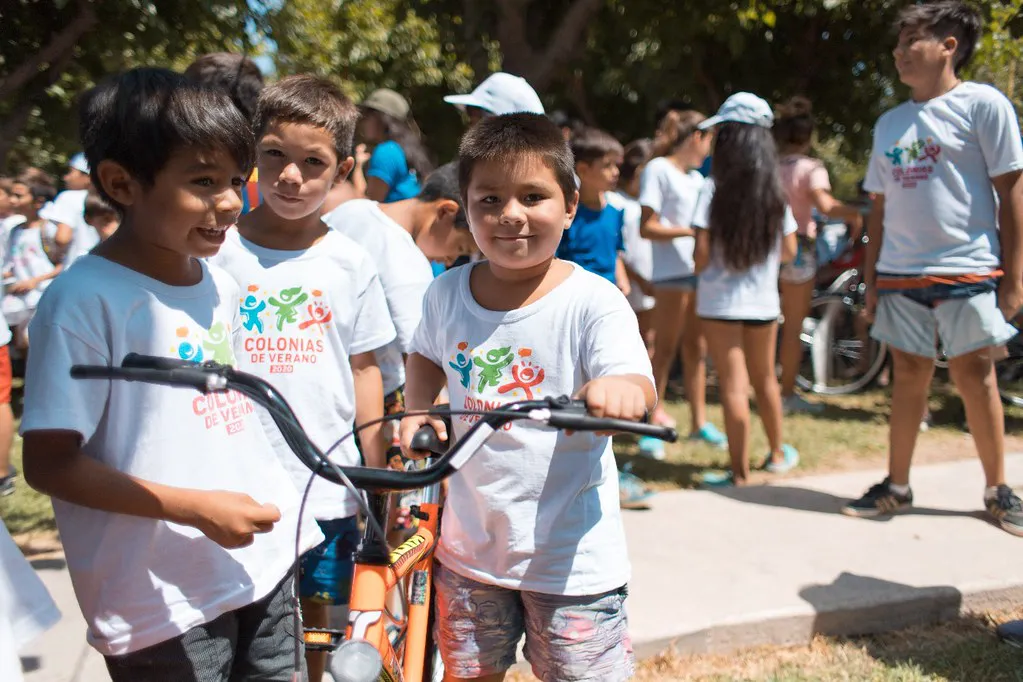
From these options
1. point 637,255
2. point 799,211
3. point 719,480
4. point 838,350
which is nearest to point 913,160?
point 719,480

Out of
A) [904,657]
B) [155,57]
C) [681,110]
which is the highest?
[681,110]

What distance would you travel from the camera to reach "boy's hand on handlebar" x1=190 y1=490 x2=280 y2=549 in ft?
5.88

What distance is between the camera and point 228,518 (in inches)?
70.6

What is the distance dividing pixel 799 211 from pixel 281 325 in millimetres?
4941

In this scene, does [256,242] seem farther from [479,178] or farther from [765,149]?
[765,149]

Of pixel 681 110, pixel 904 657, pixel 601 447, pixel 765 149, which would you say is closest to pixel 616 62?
pixel 681 110

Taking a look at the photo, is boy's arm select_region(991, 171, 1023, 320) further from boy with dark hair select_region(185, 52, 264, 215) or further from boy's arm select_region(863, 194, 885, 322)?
boy with dark hair select_region(185, 52, 264, 215)

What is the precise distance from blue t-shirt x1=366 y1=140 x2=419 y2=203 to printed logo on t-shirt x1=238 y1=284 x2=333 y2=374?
9.47ft

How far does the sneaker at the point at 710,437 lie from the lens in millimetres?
6270

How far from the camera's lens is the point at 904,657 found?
134 inches

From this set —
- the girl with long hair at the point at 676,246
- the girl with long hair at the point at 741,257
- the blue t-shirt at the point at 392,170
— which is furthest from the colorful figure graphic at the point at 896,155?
the blue t-shirt at the point at 392,170

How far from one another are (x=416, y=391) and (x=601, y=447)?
50 cm

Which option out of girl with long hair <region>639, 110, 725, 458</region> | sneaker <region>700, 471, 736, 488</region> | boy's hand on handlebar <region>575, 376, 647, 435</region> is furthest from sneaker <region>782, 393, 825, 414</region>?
boy's hand on handlebar <region>575, 376, 647, 435</region>

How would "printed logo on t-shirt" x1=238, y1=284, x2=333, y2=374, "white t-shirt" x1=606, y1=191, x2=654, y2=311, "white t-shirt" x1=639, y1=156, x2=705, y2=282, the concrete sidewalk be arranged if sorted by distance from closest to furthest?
"printed logo on t-shirt" x1=238, y1=284, x2=333, y2=374
the concrete sidewalk
"white t-shirt" x1=639, y1=156, x2=705, y2=282
"white t-shirt" x1=606, y1=191, x2=654, y2=311
